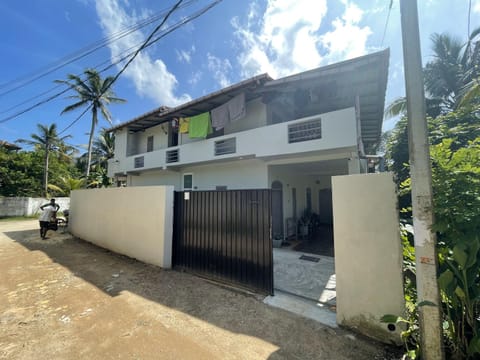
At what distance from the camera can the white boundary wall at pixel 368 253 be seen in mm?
2463

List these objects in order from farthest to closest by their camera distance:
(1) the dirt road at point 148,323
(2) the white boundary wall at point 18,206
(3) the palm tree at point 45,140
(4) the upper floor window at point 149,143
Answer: (3) the palm tree at point 45,140, (2) the white boundary wall at point 18,206, (4) the upper floor window at point 149,143, (1) the dirt road at point 148,323

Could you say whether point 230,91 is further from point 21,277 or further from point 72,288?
point 21,277

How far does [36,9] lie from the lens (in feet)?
21.7

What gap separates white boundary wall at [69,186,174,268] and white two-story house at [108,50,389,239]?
376 centimetres

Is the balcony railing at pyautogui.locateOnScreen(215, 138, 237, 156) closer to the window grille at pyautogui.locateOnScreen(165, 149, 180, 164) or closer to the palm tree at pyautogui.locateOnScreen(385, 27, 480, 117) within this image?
the window grille at pyautogui.locateOnScreen(165, 149, 180, 164)

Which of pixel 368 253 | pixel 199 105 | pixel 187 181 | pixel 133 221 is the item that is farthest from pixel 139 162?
pixel 368 253

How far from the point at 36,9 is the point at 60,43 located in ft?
3.59

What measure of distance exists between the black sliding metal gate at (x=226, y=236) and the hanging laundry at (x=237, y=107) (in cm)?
477

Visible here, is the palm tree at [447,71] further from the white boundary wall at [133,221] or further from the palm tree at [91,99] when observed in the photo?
the palm tree at [91,99]

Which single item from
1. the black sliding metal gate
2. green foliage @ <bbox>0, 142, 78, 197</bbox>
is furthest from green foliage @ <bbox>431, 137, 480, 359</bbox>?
green foliage @ <bbox>0, 142, 78, 197</bbox>

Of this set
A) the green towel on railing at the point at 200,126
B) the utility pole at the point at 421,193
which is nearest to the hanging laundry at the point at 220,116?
the green towel on railing at the point at 200,126

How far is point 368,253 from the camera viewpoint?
2.61 metres

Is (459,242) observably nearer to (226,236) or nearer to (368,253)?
(368,253)

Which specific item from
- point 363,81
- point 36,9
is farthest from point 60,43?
point 363,81
